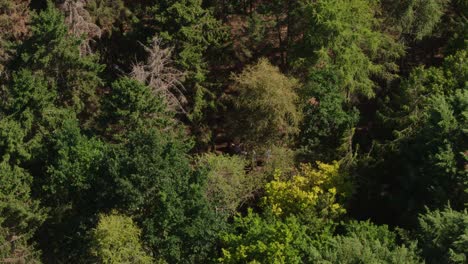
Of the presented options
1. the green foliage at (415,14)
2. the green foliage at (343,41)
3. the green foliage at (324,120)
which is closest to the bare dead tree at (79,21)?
the green foliage at (343,41)

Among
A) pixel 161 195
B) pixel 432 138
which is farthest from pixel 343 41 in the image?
pixel 161 195

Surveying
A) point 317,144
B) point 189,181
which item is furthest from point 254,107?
point 189,181

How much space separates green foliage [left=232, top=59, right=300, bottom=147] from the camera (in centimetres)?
3466

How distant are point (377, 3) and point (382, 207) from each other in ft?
53.6

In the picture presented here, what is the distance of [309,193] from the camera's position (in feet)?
104

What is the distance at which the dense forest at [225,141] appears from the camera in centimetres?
2780

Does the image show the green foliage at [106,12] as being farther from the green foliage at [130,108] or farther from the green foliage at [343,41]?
the green foliage at [343,41]

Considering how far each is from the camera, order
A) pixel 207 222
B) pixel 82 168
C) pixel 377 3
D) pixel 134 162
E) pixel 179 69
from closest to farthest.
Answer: pixel 134 162 < pixel 207 222 < pixel 82 168 < pixel 179 69 < pixel 377 3

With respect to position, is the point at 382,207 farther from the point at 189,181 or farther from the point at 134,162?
the point at 134,162

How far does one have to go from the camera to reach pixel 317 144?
35.6 meters

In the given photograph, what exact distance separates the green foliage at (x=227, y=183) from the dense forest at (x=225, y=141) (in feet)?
0.39

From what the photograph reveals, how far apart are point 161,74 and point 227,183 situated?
29.0 feet

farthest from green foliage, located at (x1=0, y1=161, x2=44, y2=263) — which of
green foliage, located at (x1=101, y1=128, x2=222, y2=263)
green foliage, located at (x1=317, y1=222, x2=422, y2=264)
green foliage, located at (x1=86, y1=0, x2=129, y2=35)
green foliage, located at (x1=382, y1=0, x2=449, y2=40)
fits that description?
green foliage, located at (x1=382, y1=0, x2=449, y2=40)

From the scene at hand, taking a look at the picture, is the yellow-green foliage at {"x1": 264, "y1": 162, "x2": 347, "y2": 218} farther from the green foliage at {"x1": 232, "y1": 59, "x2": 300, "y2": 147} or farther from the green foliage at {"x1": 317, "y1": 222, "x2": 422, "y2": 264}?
the green foliage at {"x1": 317, "y1": 222, "x2": 422, "y2": 264}
